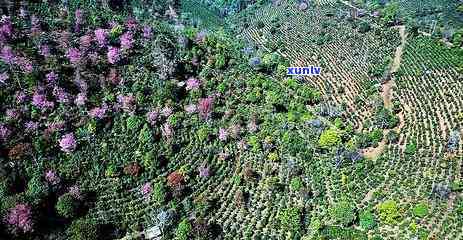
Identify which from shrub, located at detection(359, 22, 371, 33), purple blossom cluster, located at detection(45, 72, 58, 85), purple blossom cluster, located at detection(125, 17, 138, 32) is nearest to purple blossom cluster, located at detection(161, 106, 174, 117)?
purple blossom cluster, located at detection(45, 72, 58, 85)

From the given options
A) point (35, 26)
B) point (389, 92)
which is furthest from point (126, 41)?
point (389, 92)

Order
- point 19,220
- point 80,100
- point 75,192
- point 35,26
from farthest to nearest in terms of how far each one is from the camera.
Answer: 1. point 35,26
2. point 80,100
3. point 75,192
4. point 19,220

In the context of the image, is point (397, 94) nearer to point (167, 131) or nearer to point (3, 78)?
point (167, 131)

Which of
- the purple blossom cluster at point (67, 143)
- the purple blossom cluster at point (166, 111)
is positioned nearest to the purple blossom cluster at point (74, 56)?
the purple blossom cluster at point (67, 143)

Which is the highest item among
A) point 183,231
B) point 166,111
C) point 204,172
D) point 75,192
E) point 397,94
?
point 397,94

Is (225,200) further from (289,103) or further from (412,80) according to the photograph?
(412,80)

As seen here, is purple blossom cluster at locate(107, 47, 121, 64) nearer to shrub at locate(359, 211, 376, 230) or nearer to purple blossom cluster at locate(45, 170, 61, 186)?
purple blossom cluster at locate(45, 170, 61, 186)
